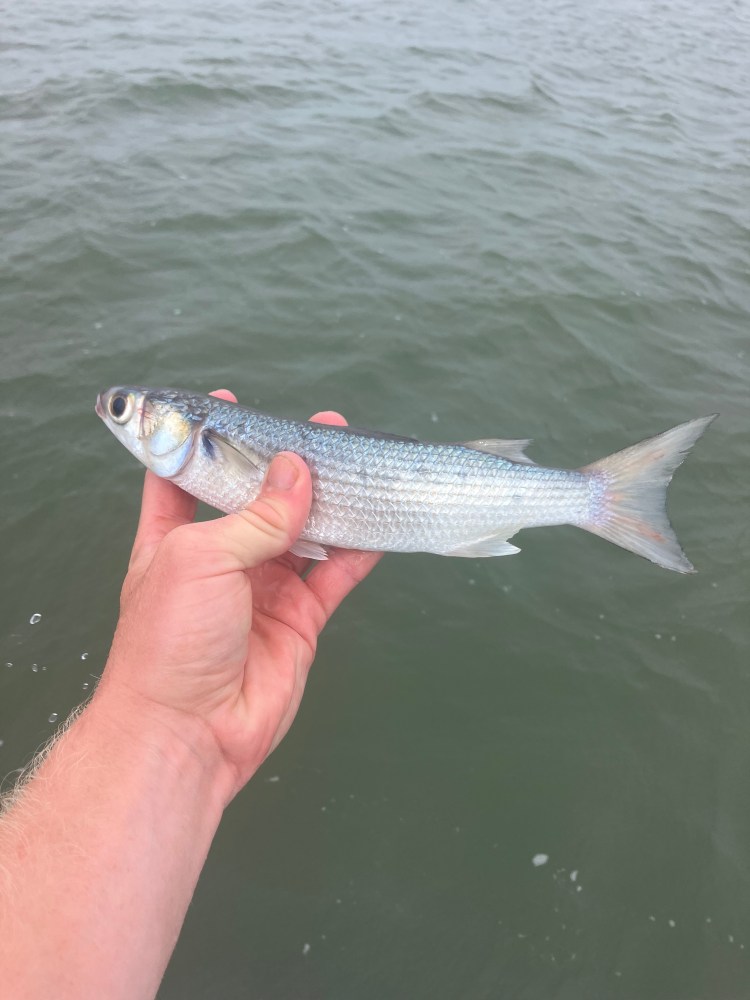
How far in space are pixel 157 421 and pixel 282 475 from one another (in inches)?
47.4

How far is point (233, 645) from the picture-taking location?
2928mm

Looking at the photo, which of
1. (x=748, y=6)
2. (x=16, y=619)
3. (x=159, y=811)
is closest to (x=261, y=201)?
(x=16, y=619)

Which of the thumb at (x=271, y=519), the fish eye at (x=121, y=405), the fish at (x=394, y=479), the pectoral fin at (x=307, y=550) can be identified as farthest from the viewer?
Answer: the fish eye at (x=121, y=405)

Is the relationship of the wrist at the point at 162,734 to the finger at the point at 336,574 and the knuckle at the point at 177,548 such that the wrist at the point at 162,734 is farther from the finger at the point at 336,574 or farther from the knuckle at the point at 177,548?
the finger at the point at 336,574

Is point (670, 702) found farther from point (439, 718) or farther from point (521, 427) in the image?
point (521, 427)

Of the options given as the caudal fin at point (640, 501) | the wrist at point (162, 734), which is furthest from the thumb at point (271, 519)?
the caudal fin at point (640, 501)

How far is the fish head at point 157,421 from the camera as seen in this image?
390cm

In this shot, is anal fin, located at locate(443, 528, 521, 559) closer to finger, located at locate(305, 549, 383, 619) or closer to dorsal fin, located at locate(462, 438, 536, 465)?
dorsal fin, located at locate(462, 438, 536, 465)

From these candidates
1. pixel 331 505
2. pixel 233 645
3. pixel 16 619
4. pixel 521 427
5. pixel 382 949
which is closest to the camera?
pixel 233 645

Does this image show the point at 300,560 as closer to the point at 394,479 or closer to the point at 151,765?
the point at 394,479

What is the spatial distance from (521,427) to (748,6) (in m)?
36.0

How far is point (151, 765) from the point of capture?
263 cm

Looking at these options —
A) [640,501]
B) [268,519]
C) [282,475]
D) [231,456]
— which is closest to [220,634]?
[268,519]

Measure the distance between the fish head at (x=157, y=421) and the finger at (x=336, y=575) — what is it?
123 cm
